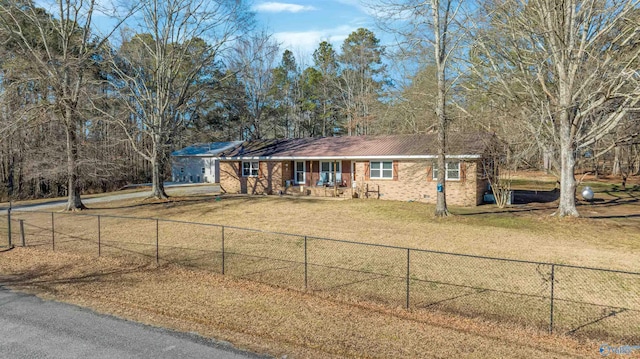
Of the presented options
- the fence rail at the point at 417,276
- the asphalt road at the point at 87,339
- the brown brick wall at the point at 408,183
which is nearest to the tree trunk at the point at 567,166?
the brown brick wall at the point at 408,183

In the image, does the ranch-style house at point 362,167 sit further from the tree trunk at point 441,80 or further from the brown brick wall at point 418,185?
the tree trunk at point 441,80

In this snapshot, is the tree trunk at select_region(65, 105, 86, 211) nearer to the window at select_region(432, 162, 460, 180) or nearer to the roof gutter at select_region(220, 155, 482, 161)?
the roof gutter at select_region(220, 155, 482, 161)

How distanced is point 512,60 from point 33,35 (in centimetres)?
3188

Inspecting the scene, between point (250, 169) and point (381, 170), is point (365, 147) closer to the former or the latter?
point (381, 170)

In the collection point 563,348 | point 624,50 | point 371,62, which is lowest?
point 563,348

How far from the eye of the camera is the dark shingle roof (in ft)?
73.7

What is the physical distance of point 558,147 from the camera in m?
18.9

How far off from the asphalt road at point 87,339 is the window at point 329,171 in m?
20.5

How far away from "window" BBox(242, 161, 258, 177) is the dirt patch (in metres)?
19.1

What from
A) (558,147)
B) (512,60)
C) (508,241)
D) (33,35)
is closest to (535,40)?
(512,60)

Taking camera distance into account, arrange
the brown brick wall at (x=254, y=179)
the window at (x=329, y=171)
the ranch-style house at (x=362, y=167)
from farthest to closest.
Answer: the brown brick wall at (x=254, y=179)
the window at (x=329, y=171)
the ranch-style house at (x=362, y=167)

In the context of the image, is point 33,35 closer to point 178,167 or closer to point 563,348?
point 178,167

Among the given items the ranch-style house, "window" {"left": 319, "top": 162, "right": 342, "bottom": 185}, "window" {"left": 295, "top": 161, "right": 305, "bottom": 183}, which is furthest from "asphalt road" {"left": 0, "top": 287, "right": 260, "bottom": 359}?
"window" {"left": 295, "top": 161, "right": 305, "bottom": 183}

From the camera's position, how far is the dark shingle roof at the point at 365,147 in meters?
22.5
